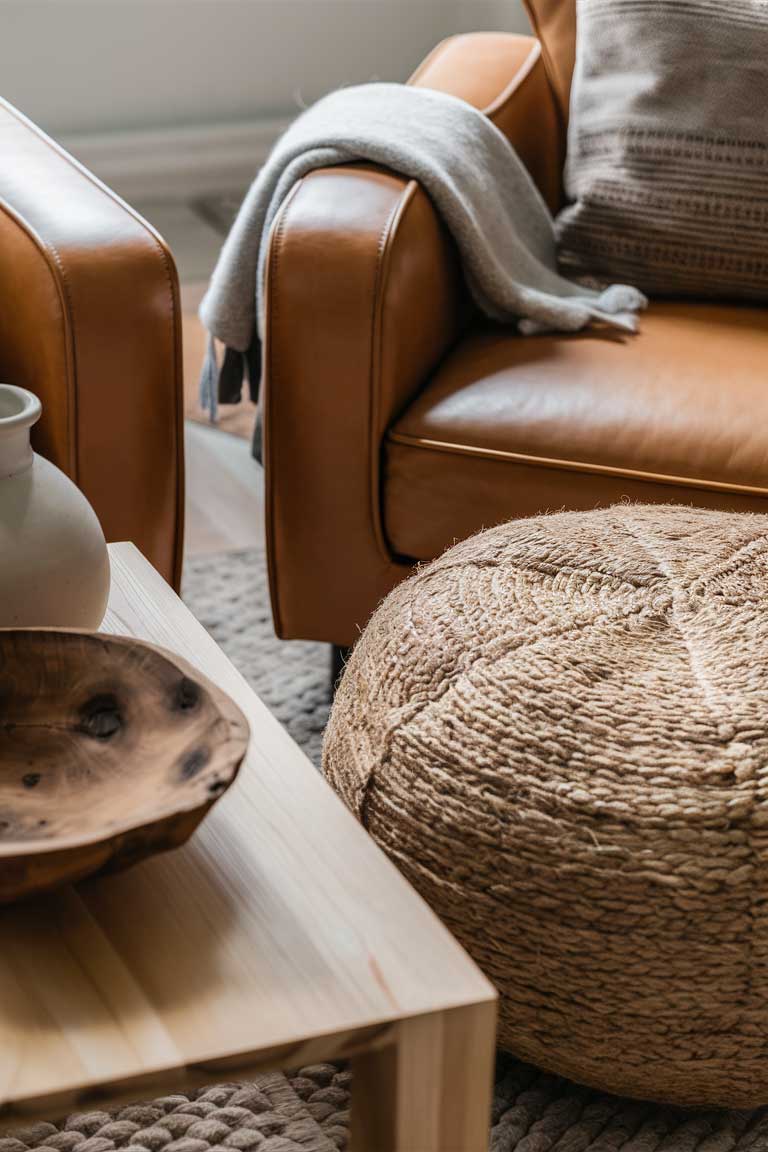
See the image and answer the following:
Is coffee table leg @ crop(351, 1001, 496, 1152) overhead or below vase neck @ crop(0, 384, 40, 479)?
below

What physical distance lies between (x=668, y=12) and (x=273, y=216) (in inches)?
20.4

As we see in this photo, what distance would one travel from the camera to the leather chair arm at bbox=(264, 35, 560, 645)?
140cm

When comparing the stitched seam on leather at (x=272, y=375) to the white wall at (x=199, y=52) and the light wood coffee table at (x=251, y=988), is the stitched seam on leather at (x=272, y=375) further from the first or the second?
the white wall at (x=199, y=52)

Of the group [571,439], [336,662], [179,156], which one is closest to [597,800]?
[571,439]

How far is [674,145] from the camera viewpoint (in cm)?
162

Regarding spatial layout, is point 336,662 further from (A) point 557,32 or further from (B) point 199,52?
(B) point 199,52

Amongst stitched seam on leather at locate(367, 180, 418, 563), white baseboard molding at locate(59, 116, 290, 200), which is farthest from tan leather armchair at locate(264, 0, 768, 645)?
white baseboard molding at locate(59, 116, 290, 200)

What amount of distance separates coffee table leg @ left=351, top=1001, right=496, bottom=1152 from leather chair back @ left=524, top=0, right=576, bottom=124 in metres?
1.46

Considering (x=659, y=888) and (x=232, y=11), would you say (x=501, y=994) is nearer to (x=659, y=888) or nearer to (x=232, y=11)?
(x=659, y=888)

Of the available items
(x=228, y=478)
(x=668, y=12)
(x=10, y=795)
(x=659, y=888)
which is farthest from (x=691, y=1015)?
(x=228, y=478)

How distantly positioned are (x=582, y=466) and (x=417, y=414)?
0.59ft

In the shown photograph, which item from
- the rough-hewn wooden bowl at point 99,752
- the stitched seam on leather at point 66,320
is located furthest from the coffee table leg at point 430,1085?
the stitched seam on leather at point 66,320

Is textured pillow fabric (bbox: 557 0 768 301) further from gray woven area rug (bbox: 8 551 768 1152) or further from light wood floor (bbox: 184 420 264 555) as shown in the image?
gray woven area rug (bbox: 8 551 768 1152)

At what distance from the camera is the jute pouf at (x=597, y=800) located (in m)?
0.91
